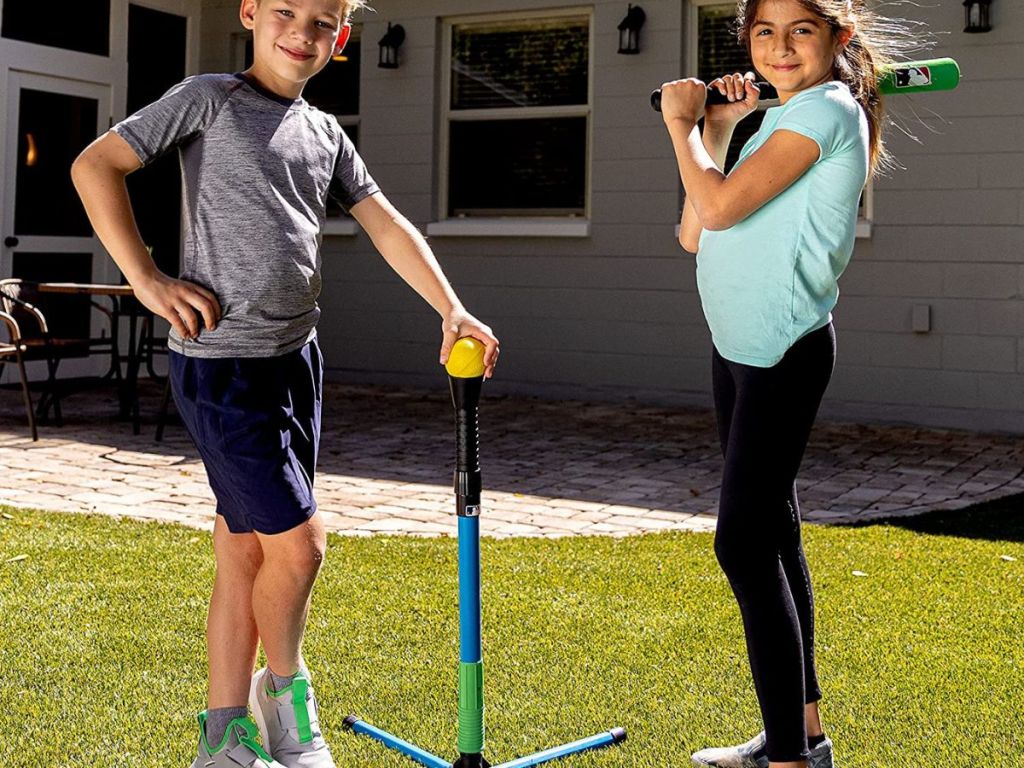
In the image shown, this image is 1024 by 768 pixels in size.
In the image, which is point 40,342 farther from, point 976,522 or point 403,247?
point 403,247

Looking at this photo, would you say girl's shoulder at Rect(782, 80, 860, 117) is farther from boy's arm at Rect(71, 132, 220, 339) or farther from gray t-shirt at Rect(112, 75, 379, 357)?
boy's arm at Rect(71, 132, 220, 339)

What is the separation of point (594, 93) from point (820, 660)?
7163mm

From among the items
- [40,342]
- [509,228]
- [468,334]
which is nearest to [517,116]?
[509,228]

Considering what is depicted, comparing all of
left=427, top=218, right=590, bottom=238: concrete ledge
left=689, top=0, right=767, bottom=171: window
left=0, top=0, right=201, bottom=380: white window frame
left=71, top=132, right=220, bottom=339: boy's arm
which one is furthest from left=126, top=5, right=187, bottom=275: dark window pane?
left=71, top=132, right=220, bottom=339: boy's arm

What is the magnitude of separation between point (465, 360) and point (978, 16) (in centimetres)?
734

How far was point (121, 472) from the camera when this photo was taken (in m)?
6.88

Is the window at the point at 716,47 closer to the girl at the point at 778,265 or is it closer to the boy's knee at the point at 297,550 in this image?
the girl at the point at 778,265

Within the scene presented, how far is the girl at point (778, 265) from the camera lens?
99.7 inches

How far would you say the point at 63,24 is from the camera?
10.8 meters

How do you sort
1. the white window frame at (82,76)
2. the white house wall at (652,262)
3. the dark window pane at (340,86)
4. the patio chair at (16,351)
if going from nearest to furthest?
the patio chair at (16,351), the white house wall at (652,262), the white window frame at (82,76), the dark window pane at (340,86)

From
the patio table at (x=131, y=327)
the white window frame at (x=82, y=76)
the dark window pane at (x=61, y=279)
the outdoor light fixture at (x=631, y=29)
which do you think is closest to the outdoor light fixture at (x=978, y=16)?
the outdoor light fixture at (x=631, y=29)

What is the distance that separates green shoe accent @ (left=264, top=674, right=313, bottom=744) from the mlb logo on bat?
174 centimetres

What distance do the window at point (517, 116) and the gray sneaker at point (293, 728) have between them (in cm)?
802

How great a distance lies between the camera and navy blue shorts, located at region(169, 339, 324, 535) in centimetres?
261
